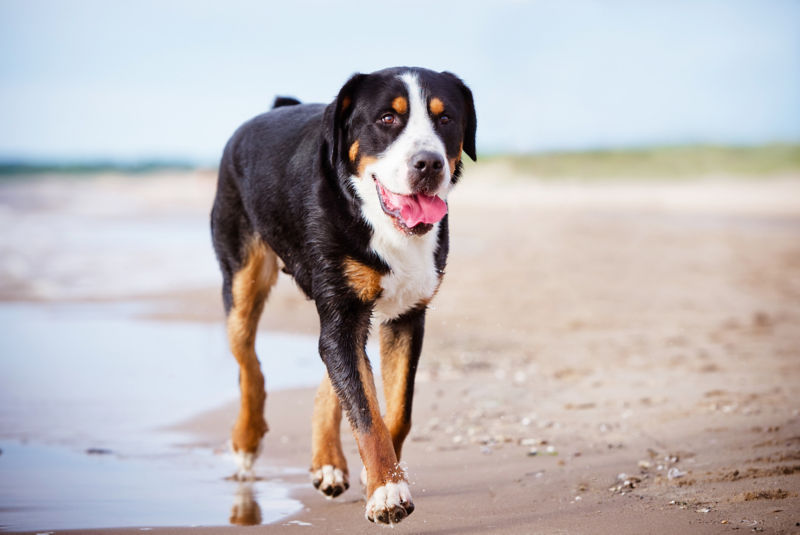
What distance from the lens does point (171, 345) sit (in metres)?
8.16

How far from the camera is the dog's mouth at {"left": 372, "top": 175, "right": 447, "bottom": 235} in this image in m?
3.86

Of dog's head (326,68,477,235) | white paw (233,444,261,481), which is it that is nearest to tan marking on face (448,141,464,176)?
dog's head (326,68,477,235)

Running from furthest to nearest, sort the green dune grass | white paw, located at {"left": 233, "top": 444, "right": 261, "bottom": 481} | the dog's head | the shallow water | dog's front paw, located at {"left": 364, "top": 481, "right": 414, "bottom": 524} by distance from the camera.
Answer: the green dune grass < white paw, located at {"left": 233, "top": 444, "right": 261, "bottom": 481} < the shallow water < the dog's head < dog's front paw, located at {"left": 364, "top": 481, "right": 414, "bottom": 524}

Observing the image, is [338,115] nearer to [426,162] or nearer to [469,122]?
[426,162]

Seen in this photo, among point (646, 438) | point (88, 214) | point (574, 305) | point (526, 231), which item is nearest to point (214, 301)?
point (574, 305)

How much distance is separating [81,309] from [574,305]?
222 inches

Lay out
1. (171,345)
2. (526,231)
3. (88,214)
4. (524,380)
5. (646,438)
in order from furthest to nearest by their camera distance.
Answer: (88,214) < (526,231) < (171,345) < (524,380) < (646,438)

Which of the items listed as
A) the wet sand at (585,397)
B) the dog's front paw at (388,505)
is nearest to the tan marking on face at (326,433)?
the wet sand at (585,397)

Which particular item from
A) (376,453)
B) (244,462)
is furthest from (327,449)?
(376,453)

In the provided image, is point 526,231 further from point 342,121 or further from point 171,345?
point 342,121

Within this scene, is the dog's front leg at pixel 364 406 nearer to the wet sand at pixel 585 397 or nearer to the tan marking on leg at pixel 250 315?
the wet sand at pixel 585 397

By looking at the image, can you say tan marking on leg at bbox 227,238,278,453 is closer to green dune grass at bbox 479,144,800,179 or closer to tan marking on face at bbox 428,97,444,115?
tan marking on face at bbox 428,97,444,115

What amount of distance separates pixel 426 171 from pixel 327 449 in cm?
161

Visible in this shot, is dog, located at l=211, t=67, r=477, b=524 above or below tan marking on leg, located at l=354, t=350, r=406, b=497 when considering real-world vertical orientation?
above
